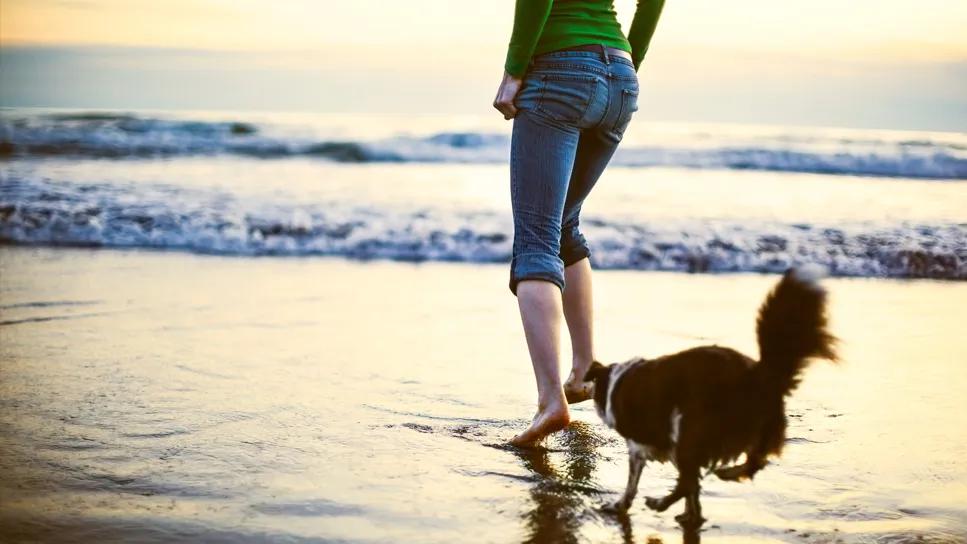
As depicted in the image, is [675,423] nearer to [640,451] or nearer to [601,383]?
[640,451]

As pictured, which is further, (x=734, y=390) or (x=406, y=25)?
(x=406, y=25)

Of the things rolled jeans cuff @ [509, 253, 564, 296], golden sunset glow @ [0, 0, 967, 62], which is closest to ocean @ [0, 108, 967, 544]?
rolled jeans cuff @ [509, 253, 564, 296]

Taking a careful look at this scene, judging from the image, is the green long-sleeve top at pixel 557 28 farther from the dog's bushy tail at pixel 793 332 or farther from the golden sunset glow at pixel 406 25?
the golden sunset glow at pixel 406 25

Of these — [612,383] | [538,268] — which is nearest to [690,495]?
[612,383]

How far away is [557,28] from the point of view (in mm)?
2896

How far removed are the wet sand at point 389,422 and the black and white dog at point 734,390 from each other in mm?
272

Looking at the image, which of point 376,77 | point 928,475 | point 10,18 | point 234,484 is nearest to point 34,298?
point 234,484

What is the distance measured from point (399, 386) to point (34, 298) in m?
2.74

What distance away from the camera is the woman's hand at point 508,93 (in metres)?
2.92

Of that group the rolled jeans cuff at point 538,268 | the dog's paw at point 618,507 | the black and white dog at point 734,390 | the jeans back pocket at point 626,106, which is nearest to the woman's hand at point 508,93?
the jeans back pocket at point 626,106

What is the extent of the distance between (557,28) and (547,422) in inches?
48.7

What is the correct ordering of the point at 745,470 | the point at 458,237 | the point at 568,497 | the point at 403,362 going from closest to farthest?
the point at 745,470, the point at 568,497, the point at 403,362, the point at 458,237

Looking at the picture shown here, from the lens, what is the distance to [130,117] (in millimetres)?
19531

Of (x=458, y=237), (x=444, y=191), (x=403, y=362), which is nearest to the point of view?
(x=403, y=362)
